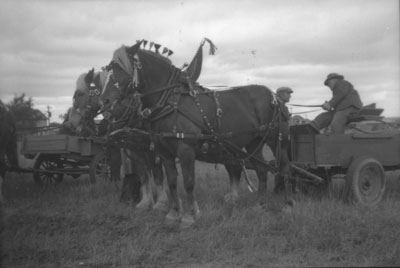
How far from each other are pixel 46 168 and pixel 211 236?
6.27 meters

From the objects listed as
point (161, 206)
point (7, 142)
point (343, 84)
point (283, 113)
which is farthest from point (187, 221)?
point (7, 142)

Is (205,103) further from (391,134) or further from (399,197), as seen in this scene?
(399,197)

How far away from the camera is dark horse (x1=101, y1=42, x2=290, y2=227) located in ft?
20.1

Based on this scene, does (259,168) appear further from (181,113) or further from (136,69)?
(136,69)

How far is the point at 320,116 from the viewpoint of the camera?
26.0 feet

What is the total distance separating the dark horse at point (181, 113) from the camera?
6129 millimetres

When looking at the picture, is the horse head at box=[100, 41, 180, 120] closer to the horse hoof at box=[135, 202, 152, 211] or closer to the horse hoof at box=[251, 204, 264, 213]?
the horse hoof at box=[135, 202, 152, 211]

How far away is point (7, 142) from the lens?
8.37 m

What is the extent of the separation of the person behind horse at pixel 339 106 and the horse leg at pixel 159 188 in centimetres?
269

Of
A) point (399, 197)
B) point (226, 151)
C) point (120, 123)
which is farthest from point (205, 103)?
point (399, 197)

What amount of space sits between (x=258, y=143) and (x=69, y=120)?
373cm

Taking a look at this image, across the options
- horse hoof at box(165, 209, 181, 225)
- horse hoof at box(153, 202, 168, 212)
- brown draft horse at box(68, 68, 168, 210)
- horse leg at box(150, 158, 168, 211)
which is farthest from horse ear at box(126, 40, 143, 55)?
horse hoof at box(153, 202, 168, 212)

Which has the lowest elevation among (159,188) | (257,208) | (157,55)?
(257,208)

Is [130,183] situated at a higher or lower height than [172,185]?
lower
